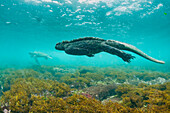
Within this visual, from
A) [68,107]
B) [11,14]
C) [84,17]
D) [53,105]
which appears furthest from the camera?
[84,17]

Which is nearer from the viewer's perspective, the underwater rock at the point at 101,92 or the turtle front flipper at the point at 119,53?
the turtle front flipper at the point at 119,53

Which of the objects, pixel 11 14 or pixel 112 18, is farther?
pixel 112 18

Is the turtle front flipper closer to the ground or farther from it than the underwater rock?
farther from it

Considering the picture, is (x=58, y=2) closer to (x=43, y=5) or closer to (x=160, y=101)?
(x=43, y=5)

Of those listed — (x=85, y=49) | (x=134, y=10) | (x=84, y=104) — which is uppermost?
(x=134, y=10)

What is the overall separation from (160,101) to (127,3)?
1496 centimetres

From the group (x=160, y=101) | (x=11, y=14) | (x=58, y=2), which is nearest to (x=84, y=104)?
(x=160, y=101)

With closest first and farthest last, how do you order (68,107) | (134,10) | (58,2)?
(68,107) < (58,2) < (134,10)

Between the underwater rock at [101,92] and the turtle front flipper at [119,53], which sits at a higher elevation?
the turtle front flipper at [119,53]

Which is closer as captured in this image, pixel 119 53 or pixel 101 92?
pixel 119 53

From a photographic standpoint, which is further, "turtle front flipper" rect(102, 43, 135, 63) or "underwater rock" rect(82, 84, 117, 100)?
"underwater rock" rect(82, 84, 117, 100)

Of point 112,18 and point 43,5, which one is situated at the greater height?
point 112,18

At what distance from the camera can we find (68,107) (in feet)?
14.0

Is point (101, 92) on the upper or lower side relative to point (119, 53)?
lower
